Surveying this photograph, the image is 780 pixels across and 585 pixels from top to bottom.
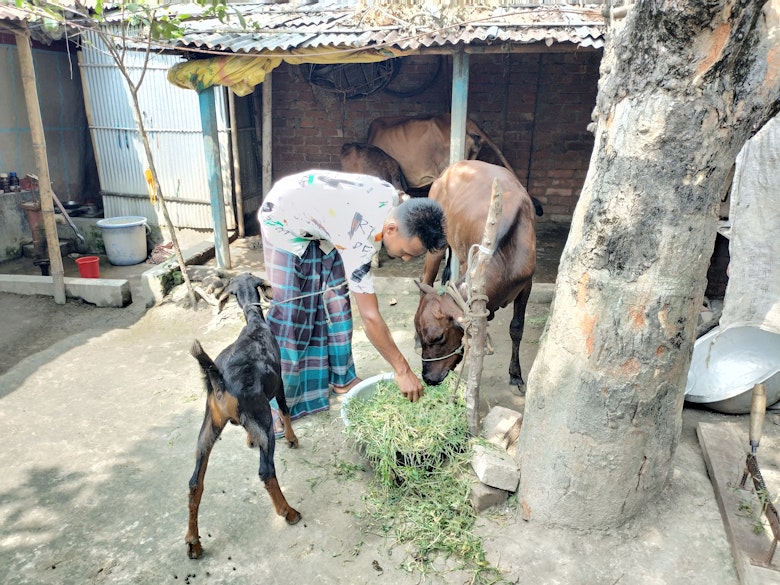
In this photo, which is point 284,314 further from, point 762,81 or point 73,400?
point 762,81

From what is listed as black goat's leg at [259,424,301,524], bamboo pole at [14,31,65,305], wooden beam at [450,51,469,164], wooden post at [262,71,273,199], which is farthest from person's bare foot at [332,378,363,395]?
wooden post at [262,71,273,199]

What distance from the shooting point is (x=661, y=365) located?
2.40 meters

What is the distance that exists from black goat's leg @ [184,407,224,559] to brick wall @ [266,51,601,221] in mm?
6284

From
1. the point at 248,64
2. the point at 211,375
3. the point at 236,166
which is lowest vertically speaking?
the point at 211,375

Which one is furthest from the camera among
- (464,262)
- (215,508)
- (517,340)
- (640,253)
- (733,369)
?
(464,262)

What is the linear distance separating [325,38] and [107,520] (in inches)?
182

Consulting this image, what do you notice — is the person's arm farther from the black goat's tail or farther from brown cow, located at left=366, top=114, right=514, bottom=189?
brown cow, located at left=366, top=114, right=514, bottom=189

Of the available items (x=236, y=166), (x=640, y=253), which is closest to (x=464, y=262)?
(x=640, y=253)

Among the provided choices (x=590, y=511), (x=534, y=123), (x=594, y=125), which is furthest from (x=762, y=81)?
(x=534, y=123)

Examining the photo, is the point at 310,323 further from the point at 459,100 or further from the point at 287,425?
the point at 459,100

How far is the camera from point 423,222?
271cm

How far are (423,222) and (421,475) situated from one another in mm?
1344

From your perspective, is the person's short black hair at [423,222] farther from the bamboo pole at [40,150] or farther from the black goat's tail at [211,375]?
the bamboo pole at [40,150]

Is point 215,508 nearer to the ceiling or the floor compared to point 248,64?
nearer to the floor
